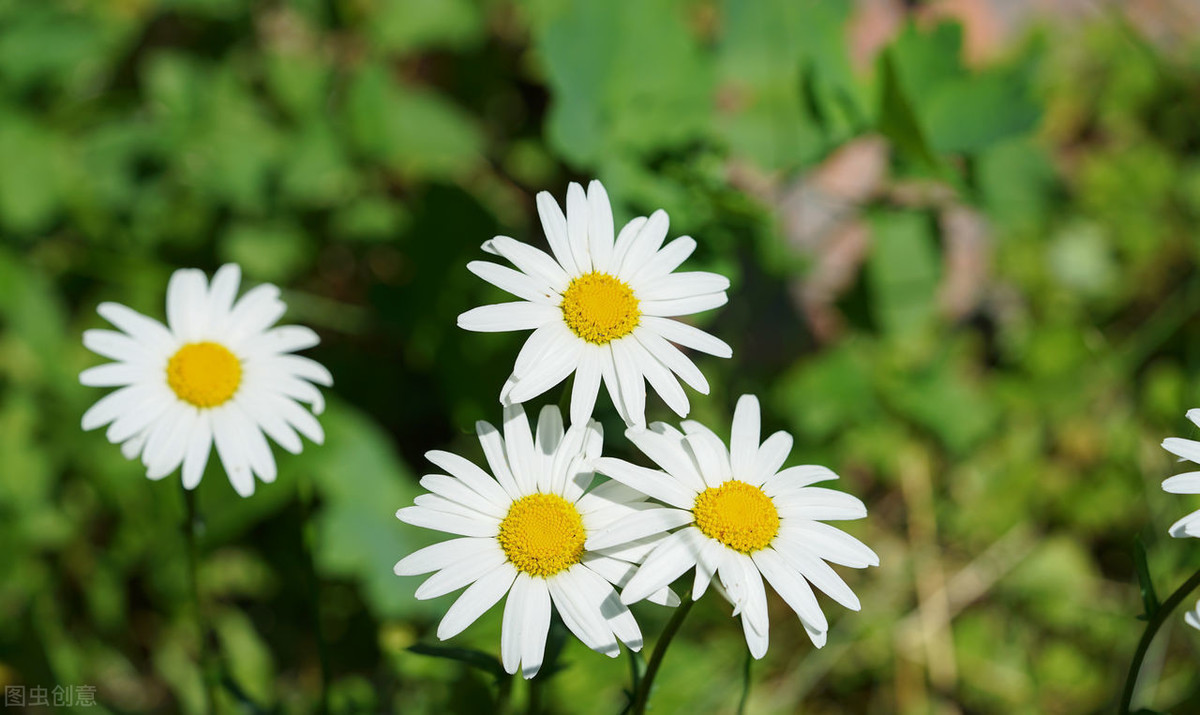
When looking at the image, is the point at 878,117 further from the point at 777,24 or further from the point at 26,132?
the point at 26,132

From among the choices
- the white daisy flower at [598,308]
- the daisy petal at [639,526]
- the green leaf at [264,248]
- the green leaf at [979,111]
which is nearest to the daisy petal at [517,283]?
the white daisy flower at [598,308]

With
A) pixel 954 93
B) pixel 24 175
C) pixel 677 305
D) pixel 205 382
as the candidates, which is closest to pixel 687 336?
pixel 677 305

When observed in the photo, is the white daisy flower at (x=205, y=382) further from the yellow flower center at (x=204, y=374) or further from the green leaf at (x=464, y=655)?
the green leaf at (x=464, y=655)

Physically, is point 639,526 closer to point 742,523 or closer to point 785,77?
point 742,523

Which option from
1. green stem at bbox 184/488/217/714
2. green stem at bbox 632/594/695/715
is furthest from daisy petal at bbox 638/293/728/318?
green stem at bbox 184/488/217/714

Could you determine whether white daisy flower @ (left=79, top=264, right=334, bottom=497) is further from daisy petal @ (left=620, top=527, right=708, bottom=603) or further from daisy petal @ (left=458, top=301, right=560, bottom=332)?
daisy petal @ (left=620, top=527, right=708, bottom=603)

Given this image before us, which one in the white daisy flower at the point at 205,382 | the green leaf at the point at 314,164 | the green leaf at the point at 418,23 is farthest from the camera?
the green leaf at the point at 418,23
